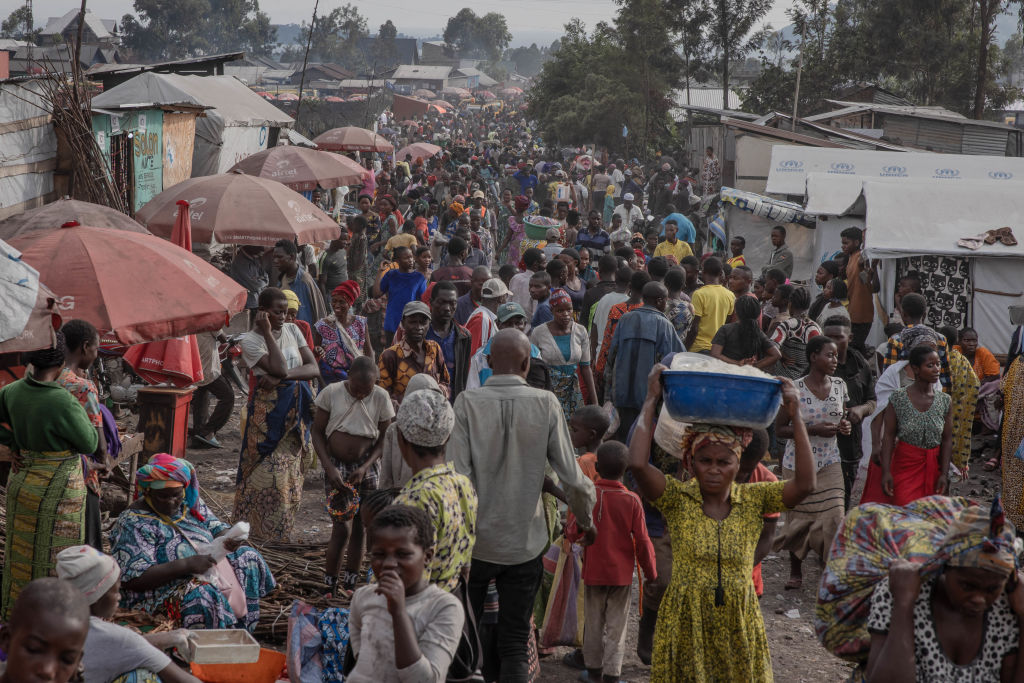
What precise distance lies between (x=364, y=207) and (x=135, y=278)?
8.41 meters

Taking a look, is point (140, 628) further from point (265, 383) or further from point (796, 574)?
point (796, 574)

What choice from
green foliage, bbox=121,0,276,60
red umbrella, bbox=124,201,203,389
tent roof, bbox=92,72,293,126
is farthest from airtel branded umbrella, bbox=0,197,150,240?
green foliage, bbox=121,0,276,60

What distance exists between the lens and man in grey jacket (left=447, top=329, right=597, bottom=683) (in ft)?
14.8

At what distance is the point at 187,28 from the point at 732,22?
191 feet

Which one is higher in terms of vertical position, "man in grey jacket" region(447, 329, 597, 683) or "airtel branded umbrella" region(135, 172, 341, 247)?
"airtel branded umbrella" region(135, 172, 341, 247)

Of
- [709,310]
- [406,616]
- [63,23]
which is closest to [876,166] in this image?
[709,310]

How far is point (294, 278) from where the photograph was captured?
9.08 metres

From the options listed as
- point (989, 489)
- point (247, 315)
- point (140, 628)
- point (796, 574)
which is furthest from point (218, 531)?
point (989, 489)

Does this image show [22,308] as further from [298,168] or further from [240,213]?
[298,168]

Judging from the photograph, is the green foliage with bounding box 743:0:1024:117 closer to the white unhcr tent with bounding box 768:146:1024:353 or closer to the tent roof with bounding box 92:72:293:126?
the tent roof with bounding box 92:72:293:126

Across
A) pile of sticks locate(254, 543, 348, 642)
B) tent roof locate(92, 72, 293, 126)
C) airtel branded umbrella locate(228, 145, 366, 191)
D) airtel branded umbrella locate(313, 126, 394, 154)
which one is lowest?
pile of sticks locate(254, 543, 348, 642)

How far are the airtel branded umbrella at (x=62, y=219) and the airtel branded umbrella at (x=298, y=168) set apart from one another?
635 cm

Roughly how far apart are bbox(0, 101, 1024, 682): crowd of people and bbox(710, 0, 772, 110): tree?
100ft

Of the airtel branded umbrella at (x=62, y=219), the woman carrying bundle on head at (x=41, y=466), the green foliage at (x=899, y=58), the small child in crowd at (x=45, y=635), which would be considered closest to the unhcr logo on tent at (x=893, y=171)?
the green foliage at (x=899, y=58)
